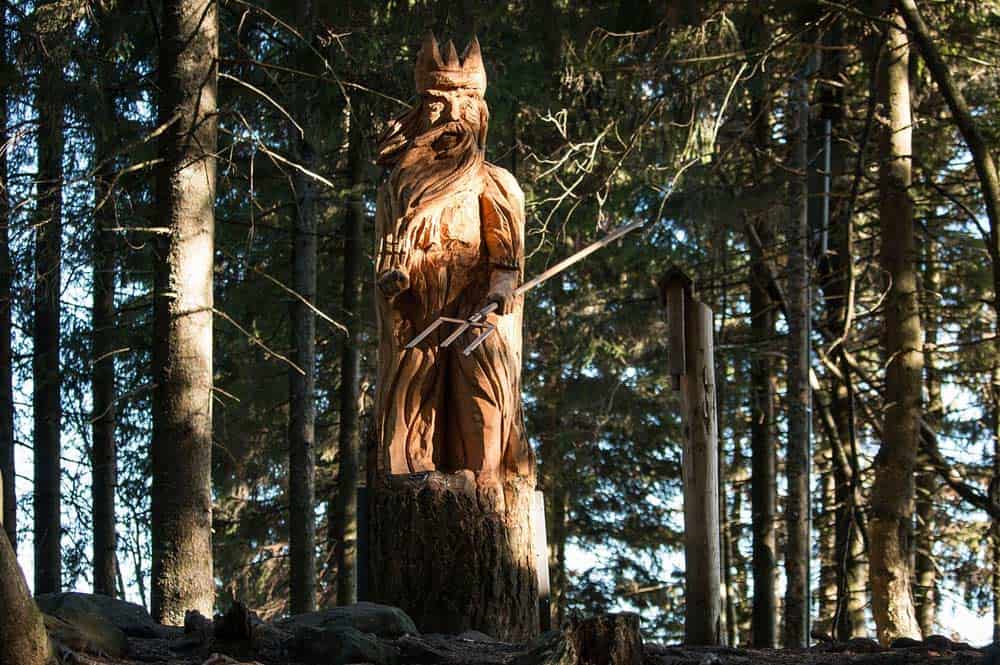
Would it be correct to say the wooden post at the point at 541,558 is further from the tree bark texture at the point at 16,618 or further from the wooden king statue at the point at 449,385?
the tree bark texture at the point at 16,618

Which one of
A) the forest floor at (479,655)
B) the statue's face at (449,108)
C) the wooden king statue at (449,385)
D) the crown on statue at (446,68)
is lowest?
the forest floor at (479,655)

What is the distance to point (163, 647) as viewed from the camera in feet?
22.7

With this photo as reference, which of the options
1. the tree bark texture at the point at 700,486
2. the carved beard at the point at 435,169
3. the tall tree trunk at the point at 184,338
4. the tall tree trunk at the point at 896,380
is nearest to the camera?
the tree bark texture at the point at 700,486

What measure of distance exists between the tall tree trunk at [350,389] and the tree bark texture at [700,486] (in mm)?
8007

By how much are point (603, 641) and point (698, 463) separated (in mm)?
1927

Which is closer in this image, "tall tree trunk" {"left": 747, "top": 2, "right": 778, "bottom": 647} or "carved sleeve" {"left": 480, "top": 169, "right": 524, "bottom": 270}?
"carved sleeve" {"left": 480, "top": 169, "right": 524, "bottom": 270}

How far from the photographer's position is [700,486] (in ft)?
26.4

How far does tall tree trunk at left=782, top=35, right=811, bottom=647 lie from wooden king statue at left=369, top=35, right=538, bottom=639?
565 centimetres

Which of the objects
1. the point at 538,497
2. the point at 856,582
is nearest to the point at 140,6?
the point at 538,497

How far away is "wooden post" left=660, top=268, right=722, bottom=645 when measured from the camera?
7.96 meters

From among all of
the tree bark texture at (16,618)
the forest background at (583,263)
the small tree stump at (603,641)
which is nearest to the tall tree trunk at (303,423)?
the forest background at (583,263)

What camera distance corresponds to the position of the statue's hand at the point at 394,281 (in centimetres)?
873

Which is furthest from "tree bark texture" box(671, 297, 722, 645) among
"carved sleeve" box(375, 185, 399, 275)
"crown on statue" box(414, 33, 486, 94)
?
"crown on statue" box(414, 33, 486, 94)

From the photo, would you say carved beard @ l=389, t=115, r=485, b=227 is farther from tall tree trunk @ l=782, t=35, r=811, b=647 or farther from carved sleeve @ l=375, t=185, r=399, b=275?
tall tree trunk @ l=782, t=35, r=811, b=647
